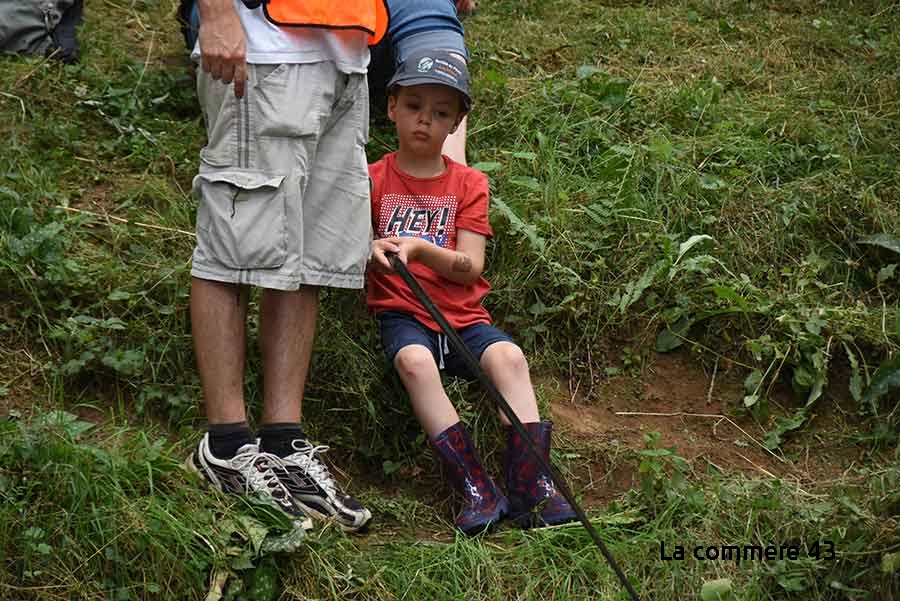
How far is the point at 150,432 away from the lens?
329cm

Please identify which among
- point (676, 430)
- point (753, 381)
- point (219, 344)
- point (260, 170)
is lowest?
point (676, 430)

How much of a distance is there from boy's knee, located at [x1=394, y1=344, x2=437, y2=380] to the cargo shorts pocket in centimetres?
54

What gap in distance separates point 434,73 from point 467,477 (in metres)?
1.21

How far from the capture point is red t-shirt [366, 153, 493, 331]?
3557 mm

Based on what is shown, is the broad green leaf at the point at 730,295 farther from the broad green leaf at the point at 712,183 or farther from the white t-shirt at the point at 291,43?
the white t-shirt at the point at 291,43

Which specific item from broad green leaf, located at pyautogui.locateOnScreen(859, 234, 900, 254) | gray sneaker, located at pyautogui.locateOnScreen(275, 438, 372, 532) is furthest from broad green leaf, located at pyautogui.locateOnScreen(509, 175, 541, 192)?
gray sneaker, located at pyautogui.locateOnScreen(275, 438, 372, 532)

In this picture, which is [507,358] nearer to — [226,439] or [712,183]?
[226,439]

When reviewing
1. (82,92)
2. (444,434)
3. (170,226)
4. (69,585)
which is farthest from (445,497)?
(82,92)

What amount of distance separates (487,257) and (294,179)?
1.31 m

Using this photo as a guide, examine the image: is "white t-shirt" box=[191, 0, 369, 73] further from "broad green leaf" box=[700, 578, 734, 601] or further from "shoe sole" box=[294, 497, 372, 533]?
"broad green leaf" box=[700, 578, 734, 601]

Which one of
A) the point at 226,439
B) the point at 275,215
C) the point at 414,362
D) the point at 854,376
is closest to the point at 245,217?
the point at 275,215

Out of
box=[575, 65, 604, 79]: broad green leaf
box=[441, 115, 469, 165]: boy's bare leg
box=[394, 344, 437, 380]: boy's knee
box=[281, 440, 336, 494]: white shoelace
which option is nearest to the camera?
box=[281, 440, 336, 494]: white shoelace

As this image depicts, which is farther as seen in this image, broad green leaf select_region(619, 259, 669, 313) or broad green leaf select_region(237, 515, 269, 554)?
broad green leaf select_region(619, 259, 669, 313)

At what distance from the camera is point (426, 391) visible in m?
3.30
